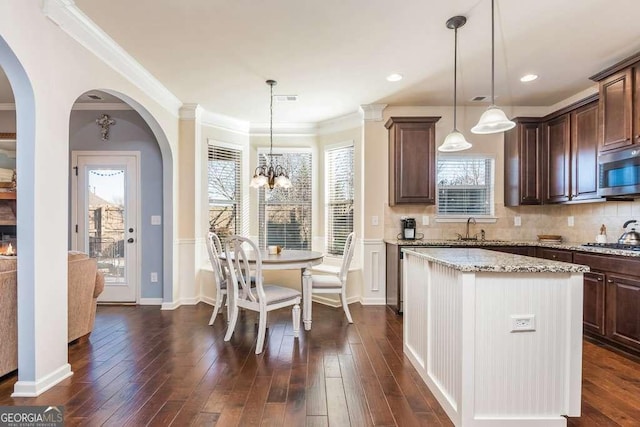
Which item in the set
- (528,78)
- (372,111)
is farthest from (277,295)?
(528,78)

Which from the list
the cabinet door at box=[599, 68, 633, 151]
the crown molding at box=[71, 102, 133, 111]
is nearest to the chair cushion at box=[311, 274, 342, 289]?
the cabinet door at box=[599, 68, 633, 151]

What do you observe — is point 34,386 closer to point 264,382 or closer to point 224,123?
point 264,382

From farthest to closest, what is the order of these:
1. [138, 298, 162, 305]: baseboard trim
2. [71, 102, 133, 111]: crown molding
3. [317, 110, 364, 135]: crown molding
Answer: [317, 110, 364, 135]: crown molding < [138, 298, 162, 305]: baseboard trim < [71, 102, 133, 111]: crown molding

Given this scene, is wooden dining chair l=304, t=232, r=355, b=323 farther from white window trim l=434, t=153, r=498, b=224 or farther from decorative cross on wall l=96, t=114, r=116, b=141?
decorative cross on wall l=96, t=114, r=116, b=141

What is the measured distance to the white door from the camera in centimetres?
449

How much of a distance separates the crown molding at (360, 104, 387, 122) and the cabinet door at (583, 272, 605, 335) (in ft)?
9.61

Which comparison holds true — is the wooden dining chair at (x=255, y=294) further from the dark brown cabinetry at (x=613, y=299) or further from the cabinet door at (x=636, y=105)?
the cabinet door at (x=636, y=105)

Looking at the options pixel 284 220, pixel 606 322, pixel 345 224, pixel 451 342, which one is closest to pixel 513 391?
pixel 451 342

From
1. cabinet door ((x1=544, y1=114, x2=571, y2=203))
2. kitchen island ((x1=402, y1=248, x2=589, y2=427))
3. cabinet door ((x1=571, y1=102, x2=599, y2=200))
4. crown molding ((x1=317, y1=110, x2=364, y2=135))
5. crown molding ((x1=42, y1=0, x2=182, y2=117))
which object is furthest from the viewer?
crown molding ((x1=317, y1=110, x2=364, y2=135))

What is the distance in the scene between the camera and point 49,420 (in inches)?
77.2

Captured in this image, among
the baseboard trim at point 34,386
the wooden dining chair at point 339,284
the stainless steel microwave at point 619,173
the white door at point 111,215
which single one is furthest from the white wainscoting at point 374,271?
the baseboard trim at point 34,386

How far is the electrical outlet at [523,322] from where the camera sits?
5.91 ft

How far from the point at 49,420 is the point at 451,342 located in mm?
2368

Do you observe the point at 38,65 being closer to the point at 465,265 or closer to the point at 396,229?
the point at 465,265
